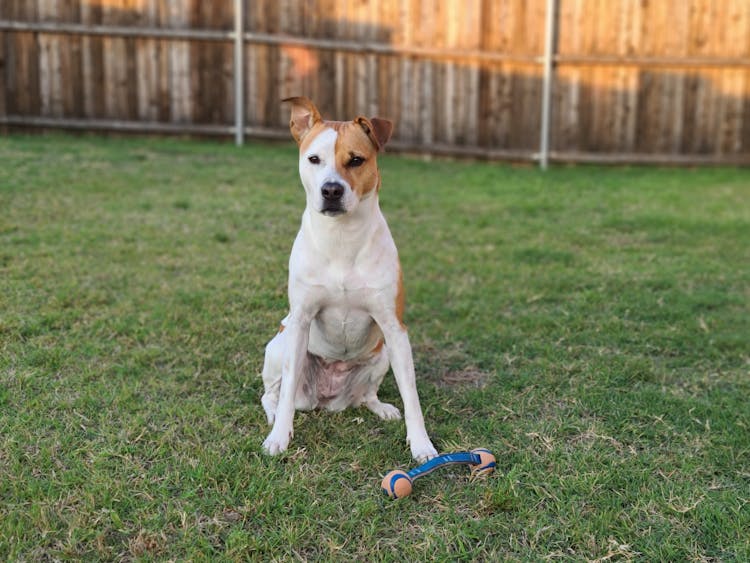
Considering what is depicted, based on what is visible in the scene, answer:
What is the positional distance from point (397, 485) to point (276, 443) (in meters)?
0.58

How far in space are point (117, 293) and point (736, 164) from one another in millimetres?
8575

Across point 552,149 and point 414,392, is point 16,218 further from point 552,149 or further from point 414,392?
point 552,149

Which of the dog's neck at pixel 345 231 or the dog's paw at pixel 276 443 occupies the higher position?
the dog's neck at pixel 345 231

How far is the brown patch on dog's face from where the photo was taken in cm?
307

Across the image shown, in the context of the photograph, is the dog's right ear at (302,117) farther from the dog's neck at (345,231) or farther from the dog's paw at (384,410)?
the dog's paw at (384,410)

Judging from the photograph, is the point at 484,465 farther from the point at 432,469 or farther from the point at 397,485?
the point at 397,485

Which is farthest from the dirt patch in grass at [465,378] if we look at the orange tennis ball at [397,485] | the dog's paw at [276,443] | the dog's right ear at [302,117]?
the dog's right ear at [302,117]

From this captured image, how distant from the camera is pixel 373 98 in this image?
421 inches

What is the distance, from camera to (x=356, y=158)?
3.09 metres

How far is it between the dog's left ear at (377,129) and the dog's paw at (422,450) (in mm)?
1159

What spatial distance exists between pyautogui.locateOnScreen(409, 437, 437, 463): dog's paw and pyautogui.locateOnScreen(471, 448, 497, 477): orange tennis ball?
19cm

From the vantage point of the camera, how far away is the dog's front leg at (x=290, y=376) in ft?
10.6

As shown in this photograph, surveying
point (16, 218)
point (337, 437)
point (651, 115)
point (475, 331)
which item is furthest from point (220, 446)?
point (651, 115)

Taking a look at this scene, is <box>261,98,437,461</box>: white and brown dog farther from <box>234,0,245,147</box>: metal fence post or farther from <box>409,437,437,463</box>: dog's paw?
<box>234,0,245,147</box>: metal fence post
